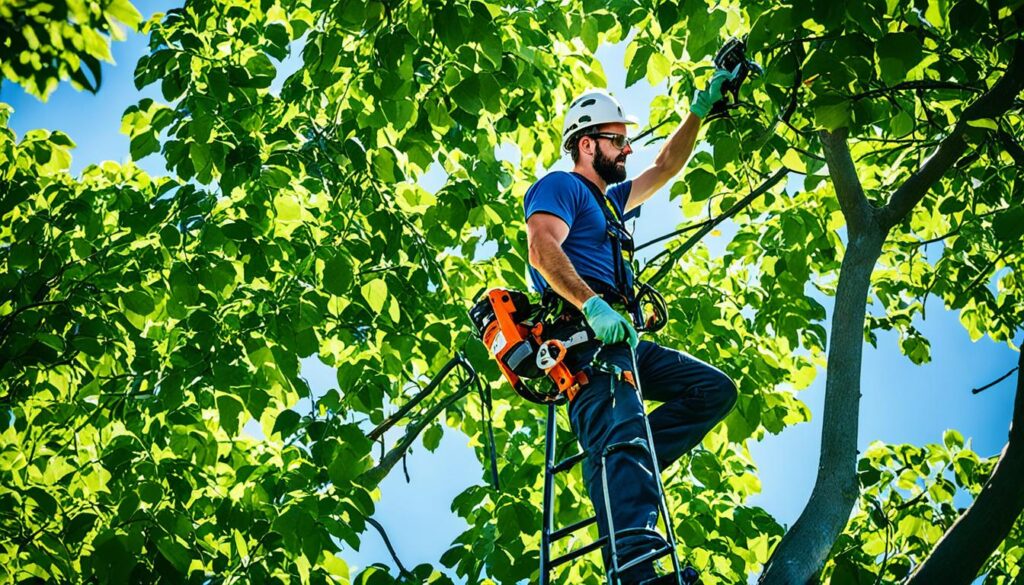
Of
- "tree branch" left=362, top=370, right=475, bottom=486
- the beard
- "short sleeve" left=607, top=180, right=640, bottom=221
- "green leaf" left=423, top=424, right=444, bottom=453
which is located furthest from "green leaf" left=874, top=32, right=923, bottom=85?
"green leaf" left=423, top=424, right=444, bottom=453

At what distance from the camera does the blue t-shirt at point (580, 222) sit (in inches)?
179

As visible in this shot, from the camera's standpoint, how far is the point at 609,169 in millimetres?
5207

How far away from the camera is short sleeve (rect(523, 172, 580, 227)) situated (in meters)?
4.46

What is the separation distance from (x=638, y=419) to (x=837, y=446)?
86 cm

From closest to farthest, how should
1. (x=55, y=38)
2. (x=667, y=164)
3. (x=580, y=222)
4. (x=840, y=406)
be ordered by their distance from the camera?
1. (x=55, y=38)
2. (x=840, y=406)
3. (x=580, y=222)
4. (x=667, y=164)

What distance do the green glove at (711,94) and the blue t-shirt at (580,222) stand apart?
0.82m

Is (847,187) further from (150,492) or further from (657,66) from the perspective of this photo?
(150,492)

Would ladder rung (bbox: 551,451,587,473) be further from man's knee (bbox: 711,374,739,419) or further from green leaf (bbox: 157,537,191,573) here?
green leaf (bbox: 157,537,191,573)

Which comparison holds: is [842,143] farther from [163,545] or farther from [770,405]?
[163,545]

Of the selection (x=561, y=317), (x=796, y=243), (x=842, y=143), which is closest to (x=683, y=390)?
(x=561, y=317)

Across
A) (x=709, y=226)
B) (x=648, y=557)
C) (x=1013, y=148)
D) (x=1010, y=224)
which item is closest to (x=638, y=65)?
(x=709, y=226)

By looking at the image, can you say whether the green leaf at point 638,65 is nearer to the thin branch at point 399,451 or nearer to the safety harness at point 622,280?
the safety harness at point 622,280

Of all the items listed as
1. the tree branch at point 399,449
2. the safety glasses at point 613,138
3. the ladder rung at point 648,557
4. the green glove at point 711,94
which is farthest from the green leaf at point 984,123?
the tree branch at point 399,449

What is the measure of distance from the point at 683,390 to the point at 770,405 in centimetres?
155
